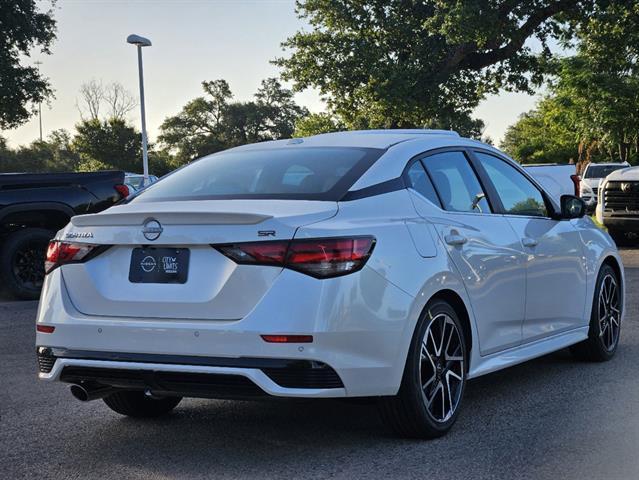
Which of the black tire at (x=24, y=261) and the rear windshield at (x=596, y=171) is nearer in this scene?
the black tire at (x=24, y=261)

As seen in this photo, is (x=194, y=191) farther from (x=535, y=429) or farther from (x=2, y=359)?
(x=2, y=359)

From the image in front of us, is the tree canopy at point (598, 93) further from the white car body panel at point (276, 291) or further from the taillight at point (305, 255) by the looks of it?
the taillight at point (305, 255)

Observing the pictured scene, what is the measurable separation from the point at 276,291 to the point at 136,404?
5.53 feet

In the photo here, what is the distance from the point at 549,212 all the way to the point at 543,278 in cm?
65

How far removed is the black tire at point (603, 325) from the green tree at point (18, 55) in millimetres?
27850

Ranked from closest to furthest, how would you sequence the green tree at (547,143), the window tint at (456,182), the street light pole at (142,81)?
the window tint at (456,182) < the street light pole at (142,81) < the green tree at (547,143)

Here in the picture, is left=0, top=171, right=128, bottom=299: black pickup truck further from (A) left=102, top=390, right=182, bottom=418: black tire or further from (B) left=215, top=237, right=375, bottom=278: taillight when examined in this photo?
(B) left=215, top=237, right=375, bottom=278: taillight

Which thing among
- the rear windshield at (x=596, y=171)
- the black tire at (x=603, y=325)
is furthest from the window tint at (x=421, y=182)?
the rear windshield at (x=596, y=171)

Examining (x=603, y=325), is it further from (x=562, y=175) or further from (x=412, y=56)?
(x=412, y=56)

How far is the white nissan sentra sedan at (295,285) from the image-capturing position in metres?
4.15

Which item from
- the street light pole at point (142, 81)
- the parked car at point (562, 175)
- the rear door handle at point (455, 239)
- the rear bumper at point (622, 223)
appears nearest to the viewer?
the rear door handle at point (455, 239)

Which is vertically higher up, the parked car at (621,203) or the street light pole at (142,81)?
the street light pole at (142,81)

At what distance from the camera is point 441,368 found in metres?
4.87

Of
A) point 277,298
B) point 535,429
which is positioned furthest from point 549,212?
point 277,298
